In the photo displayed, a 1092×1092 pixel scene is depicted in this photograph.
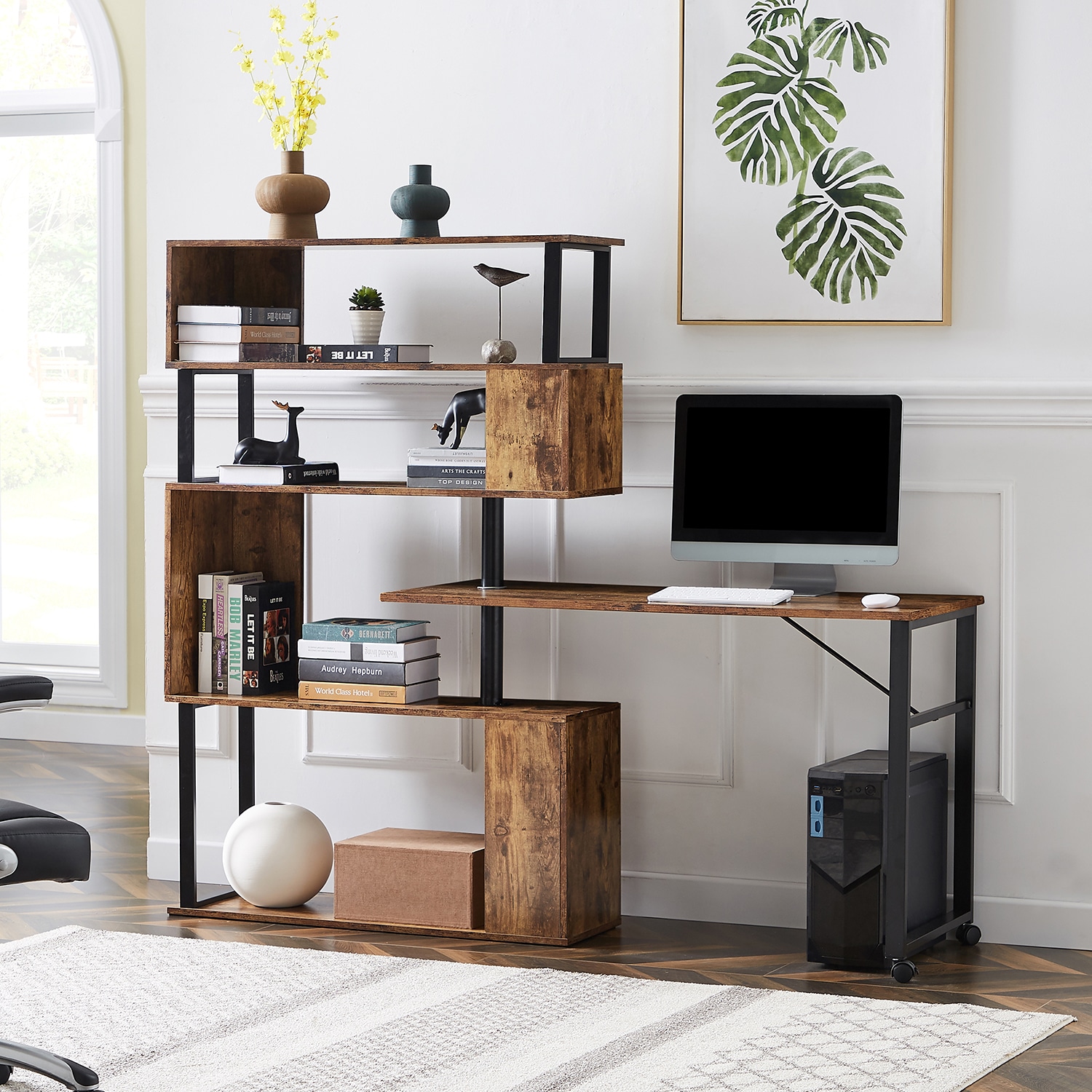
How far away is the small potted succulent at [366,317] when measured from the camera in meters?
4.21

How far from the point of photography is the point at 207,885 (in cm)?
463

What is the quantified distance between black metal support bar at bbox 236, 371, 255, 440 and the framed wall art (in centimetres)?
115

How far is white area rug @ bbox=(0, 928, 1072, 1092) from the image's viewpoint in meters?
3.00


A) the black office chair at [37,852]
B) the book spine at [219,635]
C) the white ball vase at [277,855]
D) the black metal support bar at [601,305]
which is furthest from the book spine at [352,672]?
the black office chair at [37,852]

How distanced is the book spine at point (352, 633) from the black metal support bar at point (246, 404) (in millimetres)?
617

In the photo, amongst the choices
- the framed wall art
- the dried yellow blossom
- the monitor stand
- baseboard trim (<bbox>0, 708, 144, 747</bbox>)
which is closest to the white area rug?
the monitor stand

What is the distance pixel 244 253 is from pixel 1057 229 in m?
2.03

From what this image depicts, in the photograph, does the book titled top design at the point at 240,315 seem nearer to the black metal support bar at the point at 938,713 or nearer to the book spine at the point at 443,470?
the book spine at the point at 443,470

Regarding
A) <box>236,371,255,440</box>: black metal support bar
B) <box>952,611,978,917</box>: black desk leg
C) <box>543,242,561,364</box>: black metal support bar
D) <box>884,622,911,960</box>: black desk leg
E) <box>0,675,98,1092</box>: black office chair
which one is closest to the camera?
<box>0,675,98,1092</box>: black office chair

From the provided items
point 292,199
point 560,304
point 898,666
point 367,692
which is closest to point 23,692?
point 367,692

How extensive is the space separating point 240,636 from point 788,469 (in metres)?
1.41

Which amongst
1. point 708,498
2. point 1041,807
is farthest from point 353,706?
point 1041,807

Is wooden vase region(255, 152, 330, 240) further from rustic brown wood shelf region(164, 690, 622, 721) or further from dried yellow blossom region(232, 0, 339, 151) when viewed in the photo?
rustic brown wood shelf region(164, 690, 622, 721)

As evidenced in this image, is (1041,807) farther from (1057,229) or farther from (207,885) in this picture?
(207,885)
